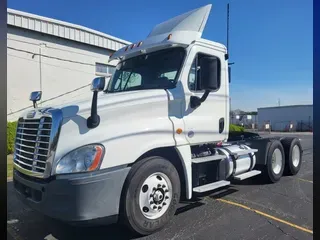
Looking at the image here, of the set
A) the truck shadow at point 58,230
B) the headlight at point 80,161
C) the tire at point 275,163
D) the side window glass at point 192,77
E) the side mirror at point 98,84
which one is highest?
the side window glass at point 192,77

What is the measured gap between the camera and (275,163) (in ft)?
20.4

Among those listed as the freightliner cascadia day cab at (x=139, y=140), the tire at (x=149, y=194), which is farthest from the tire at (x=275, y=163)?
the tire at (x=149, y=194)

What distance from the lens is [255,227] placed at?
3.53 meters

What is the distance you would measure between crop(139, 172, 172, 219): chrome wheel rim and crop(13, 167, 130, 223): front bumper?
0.35 meters

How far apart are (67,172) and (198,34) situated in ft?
9.09

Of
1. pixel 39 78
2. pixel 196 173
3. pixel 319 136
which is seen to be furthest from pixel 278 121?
pixel 319 136

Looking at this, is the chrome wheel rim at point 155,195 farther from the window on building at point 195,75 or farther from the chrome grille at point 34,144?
the window on building at point 195,75

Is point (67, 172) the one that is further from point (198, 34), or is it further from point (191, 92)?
point (198, 34)

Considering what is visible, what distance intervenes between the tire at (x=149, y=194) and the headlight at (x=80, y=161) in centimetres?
48

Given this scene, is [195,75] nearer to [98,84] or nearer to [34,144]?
[98,84]

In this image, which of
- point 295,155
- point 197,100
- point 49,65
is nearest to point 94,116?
point 197,100

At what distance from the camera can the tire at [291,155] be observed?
652cm

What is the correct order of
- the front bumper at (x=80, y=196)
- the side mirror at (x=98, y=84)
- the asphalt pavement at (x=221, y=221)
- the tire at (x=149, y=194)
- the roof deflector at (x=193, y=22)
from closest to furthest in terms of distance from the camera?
the front bumper at (x=80, y=196) → the side mirror at (x=98, y=84) → the tire at (x=149, y=194) → the asphalt pavement at (x=221, y=221) → the roof deflector at (x=193, y=22)

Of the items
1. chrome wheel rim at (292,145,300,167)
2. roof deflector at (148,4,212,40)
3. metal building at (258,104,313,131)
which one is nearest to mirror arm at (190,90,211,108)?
roof deflector at (148,4,212,40)
